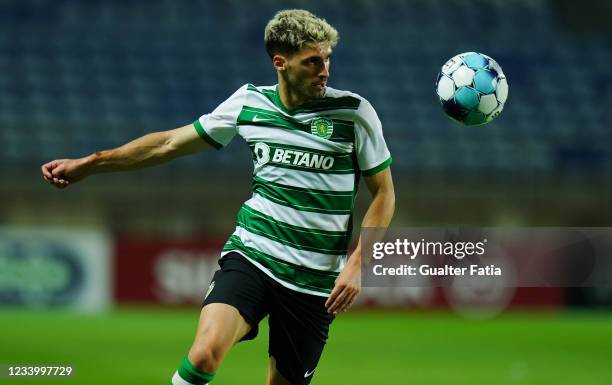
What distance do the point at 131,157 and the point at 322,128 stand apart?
0.88 metres

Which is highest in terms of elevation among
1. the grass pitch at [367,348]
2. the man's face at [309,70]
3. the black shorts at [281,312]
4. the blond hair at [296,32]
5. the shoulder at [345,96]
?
the blond hair at [296,32]

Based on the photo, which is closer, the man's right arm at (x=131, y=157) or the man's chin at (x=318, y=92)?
the man's chin at (x=318, y=92)

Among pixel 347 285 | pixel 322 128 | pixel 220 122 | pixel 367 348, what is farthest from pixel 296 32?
pixel 367 348

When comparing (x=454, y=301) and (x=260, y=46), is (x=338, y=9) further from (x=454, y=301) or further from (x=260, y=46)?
(x=454, y=301)

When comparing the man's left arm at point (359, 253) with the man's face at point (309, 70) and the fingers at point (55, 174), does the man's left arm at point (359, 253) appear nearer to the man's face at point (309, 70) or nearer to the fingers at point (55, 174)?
the man's face at point (309, 70)

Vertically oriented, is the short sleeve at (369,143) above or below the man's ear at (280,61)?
below

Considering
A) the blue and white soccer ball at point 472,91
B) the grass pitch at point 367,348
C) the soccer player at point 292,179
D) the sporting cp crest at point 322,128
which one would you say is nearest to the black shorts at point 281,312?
the soccer player at point 292,179

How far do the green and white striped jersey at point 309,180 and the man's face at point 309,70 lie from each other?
3.2 inches

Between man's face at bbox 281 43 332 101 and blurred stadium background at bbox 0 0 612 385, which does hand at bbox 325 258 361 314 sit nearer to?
man's face at bbox 281 43 332 101

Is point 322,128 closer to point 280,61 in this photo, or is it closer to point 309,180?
point 309,180

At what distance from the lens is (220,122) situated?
4891mm

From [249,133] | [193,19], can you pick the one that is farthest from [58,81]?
[249,133]

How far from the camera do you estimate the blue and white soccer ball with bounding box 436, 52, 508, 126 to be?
17.6 ft

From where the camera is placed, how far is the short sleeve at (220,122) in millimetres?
4887
